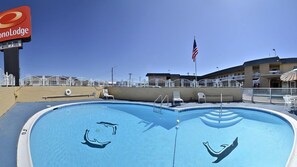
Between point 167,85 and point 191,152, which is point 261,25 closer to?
point 167,85

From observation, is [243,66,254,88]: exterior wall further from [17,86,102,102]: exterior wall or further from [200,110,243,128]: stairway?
[17,86,102,102]: exterior wall

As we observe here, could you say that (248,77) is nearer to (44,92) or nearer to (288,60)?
(288,60)

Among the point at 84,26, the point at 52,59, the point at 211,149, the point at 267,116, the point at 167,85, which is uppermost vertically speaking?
the point at 84,26

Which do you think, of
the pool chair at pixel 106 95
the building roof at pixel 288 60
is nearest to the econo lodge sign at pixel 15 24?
the pool chair at pixel 106 95

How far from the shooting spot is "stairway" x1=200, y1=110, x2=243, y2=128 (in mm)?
7816

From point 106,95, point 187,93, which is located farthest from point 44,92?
point 187,93

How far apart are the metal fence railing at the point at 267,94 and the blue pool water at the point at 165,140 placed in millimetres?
3659

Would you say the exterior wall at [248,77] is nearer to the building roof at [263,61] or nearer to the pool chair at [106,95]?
the building roof at [263,61]

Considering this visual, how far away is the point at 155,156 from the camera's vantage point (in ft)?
15.2

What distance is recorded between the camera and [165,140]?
19.2ft

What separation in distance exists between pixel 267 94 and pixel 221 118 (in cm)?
567

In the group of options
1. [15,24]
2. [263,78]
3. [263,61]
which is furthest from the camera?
[263,78]

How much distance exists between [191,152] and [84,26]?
15270mm

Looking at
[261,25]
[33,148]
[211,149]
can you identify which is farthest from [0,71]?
[261,25]
